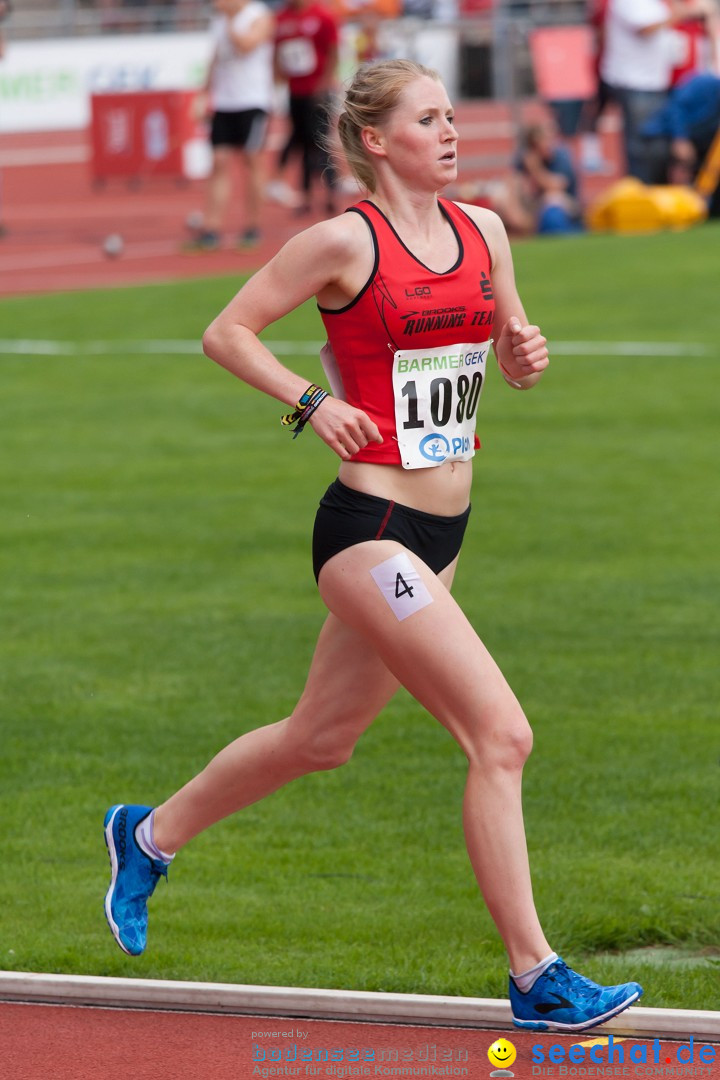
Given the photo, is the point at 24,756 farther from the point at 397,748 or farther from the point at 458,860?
the point at 458,860

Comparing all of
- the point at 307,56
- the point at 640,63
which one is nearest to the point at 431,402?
the point at 640,63

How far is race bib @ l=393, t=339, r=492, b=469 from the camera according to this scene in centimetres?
460

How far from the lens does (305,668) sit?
8.00m

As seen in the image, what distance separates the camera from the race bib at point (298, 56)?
22.2m

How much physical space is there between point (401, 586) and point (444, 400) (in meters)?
0.48

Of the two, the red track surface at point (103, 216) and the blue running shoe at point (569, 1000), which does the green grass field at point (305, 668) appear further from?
the red track surface at point (103, 216)

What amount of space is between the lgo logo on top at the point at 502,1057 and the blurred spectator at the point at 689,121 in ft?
59.8

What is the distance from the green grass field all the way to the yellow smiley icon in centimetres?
50

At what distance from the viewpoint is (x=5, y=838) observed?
6145 millimetres

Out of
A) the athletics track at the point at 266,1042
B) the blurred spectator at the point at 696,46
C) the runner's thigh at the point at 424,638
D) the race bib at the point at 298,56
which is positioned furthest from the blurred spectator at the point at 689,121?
the athletics track at the point at 266,1042

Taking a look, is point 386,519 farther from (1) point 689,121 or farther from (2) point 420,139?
(1) point 689,121

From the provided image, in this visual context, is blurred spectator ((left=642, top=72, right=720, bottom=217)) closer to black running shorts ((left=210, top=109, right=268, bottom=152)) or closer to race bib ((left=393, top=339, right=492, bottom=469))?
black running shorts ((left=210, top=109, right=268, bottom=152))

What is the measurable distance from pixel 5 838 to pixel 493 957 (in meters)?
1.75

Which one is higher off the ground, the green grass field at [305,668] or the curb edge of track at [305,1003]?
the curb edge of track at [305,1003]
